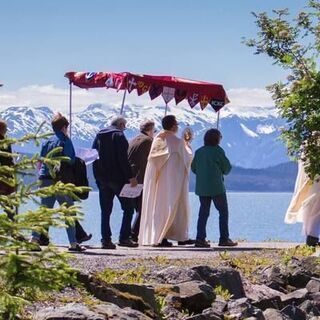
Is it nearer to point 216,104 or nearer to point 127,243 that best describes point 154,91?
point 216,104

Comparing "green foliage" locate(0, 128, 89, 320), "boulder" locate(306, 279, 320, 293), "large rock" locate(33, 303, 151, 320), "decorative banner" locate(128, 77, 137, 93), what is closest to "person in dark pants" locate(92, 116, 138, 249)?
"boulder" locate(306, 279, 320, 293)

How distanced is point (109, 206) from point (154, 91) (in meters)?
4.83

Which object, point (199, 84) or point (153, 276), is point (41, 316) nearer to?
point (153, 276)

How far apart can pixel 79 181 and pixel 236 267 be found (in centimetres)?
293

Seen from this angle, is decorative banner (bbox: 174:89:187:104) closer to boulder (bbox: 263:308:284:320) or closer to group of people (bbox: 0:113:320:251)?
group of people (bbox: 0:113:320:251)

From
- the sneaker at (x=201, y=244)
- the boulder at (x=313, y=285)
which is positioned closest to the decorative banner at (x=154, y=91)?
the sneaker at (x=201, y=244)

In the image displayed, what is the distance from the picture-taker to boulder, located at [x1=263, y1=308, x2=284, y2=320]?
12641 millimetres

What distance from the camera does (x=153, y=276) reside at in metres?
12.3

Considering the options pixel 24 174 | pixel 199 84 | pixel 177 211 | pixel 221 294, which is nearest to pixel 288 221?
pixel 177 211

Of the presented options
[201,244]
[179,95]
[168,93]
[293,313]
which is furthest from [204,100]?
[293,313]

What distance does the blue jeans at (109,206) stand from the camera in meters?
17.2

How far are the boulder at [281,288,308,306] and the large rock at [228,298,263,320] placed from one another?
1.42 m

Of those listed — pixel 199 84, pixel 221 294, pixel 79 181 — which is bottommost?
pixel 221 294

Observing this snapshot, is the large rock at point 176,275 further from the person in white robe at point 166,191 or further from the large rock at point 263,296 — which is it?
the person in white robe at point 166,191
